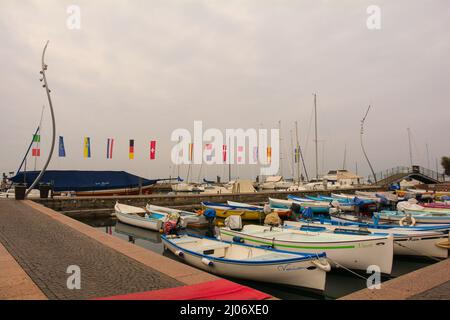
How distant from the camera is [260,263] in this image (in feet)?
28.0

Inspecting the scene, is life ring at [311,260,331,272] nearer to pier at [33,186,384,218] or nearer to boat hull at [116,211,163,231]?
boat hull at [116,211,163,231]

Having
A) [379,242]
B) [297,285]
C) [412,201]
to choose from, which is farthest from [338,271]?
[412,201]

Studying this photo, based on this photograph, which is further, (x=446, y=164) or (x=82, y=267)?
(x=446, y=164)

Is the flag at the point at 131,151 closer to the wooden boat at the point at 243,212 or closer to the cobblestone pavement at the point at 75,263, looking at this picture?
the wooden boat at the point at 243,212

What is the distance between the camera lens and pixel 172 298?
16.0 ft

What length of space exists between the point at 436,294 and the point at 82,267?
290 inches

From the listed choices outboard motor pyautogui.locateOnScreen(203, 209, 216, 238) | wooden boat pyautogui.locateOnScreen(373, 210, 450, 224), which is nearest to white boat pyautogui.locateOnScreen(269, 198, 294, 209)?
wooden boat pyautogui.locateOnScreen(373, 210, 450, 224)

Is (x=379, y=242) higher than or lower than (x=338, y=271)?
higher

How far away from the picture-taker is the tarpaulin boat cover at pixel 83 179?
3562cm

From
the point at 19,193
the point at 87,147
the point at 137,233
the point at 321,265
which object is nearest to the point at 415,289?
the point at 321,265

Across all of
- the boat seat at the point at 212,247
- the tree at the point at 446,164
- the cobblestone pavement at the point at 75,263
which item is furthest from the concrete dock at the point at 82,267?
the tree at the point at 446,164

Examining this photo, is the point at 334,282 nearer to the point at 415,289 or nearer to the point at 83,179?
the point at 415,289
